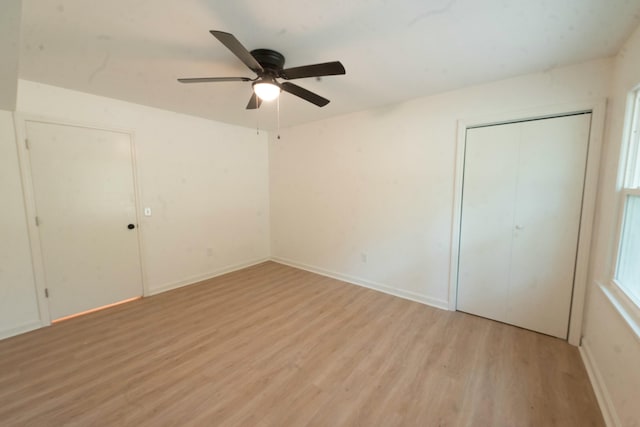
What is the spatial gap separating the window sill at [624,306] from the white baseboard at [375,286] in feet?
4.36

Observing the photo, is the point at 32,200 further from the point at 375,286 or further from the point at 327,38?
the point at 375,286

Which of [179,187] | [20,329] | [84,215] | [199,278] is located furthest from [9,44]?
[199,278]

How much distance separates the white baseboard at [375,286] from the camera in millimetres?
2854

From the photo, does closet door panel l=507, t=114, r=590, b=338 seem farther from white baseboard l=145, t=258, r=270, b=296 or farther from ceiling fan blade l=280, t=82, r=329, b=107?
white baseboard l=145, t=258, r=270, b=296

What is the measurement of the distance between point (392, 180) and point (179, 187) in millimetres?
2938

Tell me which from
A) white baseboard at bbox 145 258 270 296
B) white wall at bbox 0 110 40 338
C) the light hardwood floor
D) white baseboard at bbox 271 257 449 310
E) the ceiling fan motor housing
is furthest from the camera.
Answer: white baseboard at bbox 145 258 270 296

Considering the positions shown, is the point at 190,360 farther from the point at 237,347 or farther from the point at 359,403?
the point at 359,403

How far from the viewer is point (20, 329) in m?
2.32

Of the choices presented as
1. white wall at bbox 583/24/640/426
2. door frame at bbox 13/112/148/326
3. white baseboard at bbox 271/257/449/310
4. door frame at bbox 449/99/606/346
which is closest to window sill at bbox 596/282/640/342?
white wall at bbox 583/24/640/426

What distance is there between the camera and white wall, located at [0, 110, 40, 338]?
2213mm

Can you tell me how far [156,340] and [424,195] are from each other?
10.3 feet

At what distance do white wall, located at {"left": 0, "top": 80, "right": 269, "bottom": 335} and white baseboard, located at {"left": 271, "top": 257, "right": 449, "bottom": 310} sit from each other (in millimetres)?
890

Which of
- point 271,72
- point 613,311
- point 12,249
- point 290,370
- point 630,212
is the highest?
point 271,72

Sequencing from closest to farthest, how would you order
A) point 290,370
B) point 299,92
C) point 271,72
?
1. point 271,72
2. point 290,370
3. point 299,92
